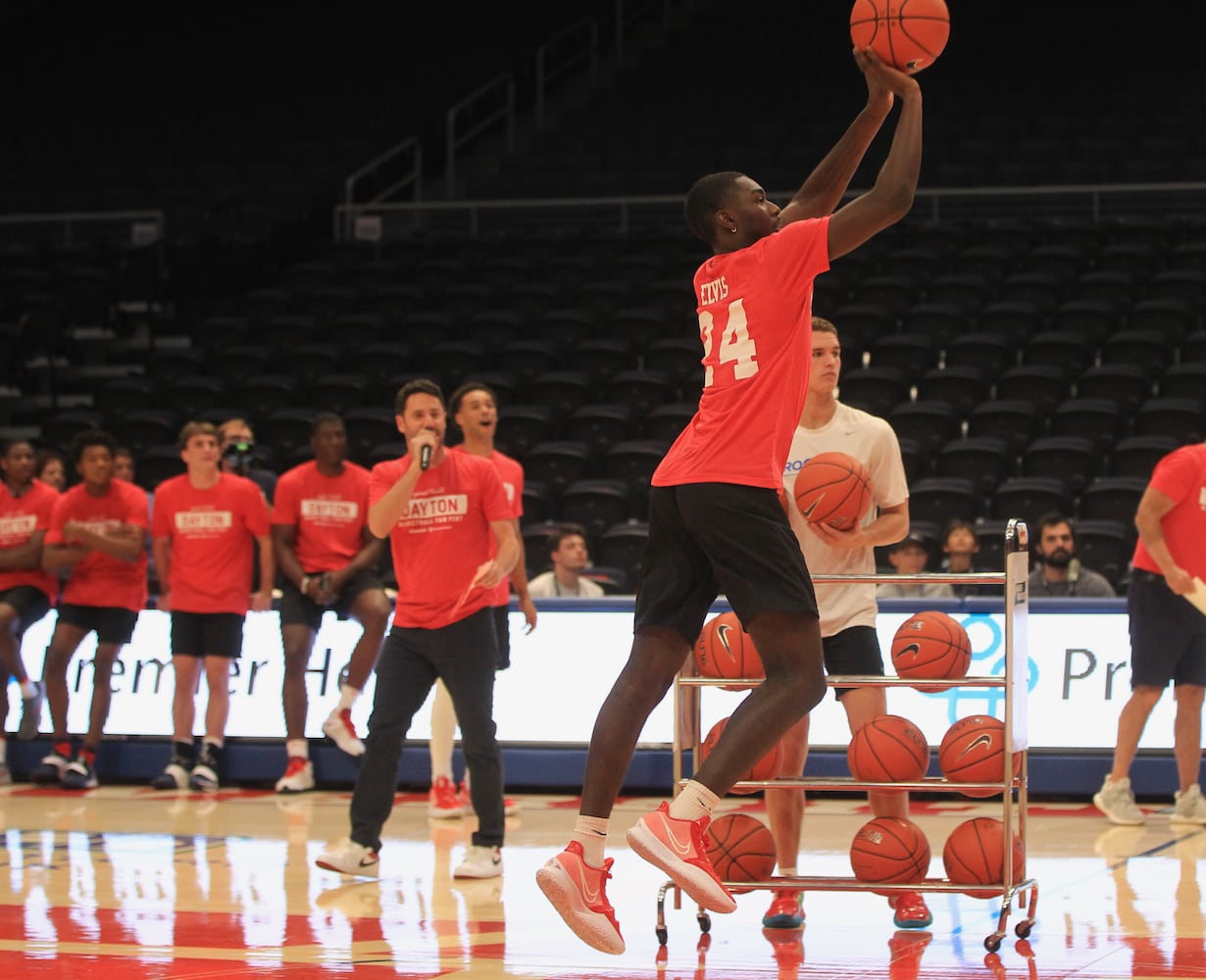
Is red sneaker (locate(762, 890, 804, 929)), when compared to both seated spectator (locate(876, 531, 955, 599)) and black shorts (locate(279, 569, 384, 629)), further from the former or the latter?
black shorts (locate(279, 569, 384, 629))

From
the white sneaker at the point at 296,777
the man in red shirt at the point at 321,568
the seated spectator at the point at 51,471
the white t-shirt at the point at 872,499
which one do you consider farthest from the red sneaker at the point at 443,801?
the seated spectator at the point at 51,471

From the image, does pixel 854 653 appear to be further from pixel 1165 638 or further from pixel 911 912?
pixel 1165 638

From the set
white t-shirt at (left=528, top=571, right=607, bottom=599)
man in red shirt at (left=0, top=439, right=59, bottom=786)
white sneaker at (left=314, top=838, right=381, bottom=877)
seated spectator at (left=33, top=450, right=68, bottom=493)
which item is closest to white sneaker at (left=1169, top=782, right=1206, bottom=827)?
white t-shirt at (left=528, top=571, right=607, bottom=599)

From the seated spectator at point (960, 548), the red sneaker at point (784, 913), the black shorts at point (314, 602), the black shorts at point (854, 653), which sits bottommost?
the red sneaker at point (784, 913)

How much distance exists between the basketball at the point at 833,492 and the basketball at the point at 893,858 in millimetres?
1014

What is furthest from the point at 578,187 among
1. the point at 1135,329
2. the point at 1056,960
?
the point at 1056,960

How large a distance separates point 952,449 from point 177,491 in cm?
579

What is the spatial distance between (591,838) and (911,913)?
170 centimetres

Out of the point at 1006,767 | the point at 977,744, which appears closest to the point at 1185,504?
the point at 977,744

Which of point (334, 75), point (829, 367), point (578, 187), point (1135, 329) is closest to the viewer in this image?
point (829, 367)

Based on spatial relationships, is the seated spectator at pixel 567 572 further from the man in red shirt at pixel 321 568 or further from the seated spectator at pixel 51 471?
the seated spectator at pixel 51 471

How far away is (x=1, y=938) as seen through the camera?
547 cm

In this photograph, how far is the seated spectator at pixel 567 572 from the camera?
1037 cm

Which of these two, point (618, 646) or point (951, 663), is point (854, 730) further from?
point (618, 646)
